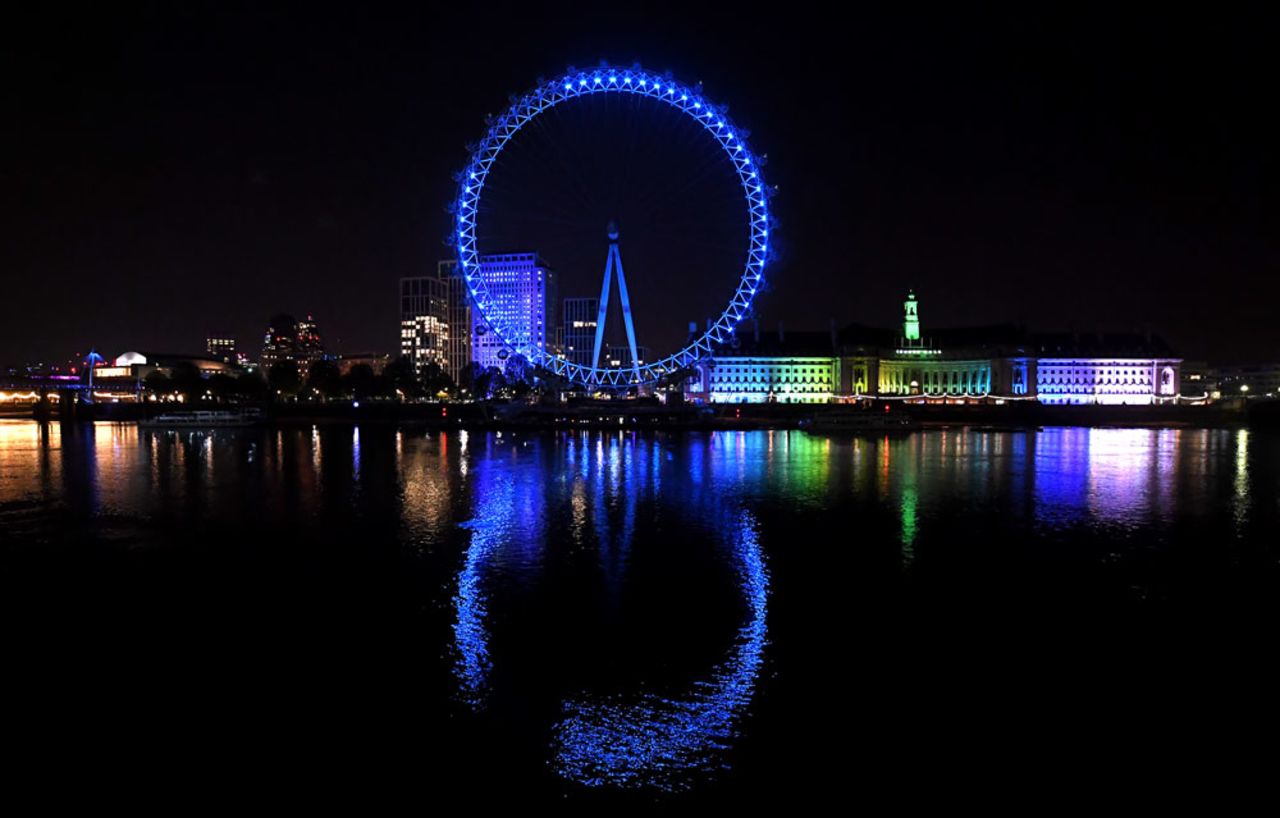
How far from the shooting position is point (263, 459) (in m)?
29.7

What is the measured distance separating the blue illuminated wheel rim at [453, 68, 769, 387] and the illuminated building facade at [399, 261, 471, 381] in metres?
90.1

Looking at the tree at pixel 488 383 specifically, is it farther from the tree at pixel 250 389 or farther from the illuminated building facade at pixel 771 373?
the illuminated building facade at pixel 771 373

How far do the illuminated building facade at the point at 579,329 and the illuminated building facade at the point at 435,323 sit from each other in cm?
1581

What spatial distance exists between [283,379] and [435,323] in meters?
55.4

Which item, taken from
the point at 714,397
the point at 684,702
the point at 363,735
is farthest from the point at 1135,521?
the point at 714,397

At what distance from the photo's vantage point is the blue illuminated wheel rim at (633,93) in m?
36.8

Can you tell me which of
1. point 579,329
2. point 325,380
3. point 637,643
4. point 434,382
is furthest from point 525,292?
point 637,643

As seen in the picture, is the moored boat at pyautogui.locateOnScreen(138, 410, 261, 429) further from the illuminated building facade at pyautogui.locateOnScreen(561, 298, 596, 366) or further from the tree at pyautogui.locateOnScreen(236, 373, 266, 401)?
the illuminated building facade at pyautogui.locateOnScreen(561, 298, 596, 366)

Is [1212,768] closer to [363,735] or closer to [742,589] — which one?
[742,589]

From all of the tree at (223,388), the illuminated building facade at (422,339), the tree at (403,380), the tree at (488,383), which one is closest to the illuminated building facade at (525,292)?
the tree at (488,383)

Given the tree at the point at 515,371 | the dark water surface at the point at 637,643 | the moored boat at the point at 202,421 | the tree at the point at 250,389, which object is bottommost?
the dark water surface at the point at 637,643

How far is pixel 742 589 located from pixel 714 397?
80.5 meters

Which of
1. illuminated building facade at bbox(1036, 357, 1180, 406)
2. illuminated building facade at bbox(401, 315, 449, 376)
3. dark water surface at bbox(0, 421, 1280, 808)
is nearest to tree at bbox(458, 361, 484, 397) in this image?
illuminated building facade at bbox(401, 315, 449, 376)

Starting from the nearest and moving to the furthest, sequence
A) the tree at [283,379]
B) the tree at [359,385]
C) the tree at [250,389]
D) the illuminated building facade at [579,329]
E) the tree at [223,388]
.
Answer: the tree at [283,379], the tree at [250,389], the tree at [223,388], the tree at [359,385], the illuminated building facade at [579,329]
